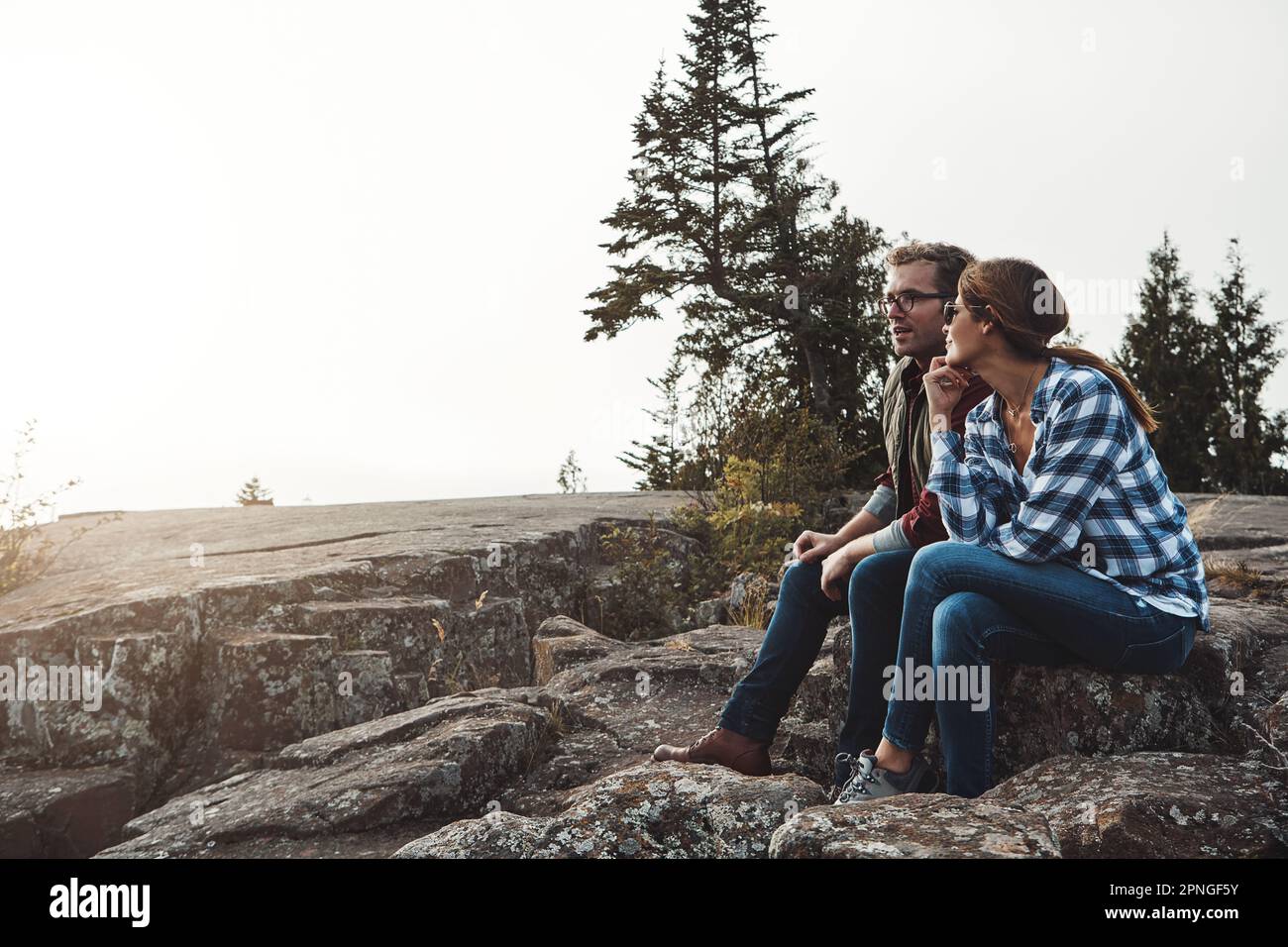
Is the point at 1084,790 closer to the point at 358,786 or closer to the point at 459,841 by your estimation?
the point at 459,841

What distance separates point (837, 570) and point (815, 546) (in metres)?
0.27

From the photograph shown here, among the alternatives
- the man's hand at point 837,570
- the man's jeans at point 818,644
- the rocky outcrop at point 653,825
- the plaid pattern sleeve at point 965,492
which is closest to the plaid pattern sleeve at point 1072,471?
the plaid pattern sleeve at point 965,492

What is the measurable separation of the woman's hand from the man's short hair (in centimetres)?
47

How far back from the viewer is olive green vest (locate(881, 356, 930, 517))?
3.53m

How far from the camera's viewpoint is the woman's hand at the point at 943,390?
3.16 m

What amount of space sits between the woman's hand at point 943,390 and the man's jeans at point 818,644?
0.47 meters

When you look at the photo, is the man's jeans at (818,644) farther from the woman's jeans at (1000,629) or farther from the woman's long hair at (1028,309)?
the woman's long hair at (1028,309)

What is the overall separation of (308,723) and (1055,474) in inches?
145

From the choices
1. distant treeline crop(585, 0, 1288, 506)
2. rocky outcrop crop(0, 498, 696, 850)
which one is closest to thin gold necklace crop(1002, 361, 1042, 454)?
rocky outcrop crop(0, 498, 696, 850)

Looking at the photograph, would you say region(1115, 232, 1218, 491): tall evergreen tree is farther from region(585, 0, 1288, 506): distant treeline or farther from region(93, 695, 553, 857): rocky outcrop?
region(93, 695, 553, 857): rocky outcrop

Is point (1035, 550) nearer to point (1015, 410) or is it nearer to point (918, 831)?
point (1015, 410)

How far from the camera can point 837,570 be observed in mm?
3391
